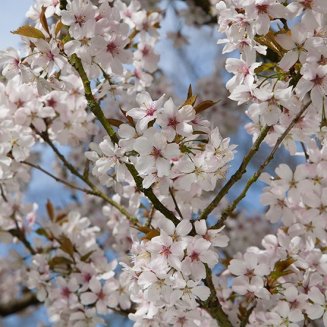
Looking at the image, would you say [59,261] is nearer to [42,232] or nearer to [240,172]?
[42,232]

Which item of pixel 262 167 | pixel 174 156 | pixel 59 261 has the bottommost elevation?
pixel 59 261

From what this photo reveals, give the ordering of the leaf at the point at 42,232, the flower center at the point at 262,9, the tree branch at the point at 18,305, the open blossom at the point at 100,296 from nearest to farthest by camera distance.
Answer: the flower center at the point at 262,9 < the open blossom at the point at 100,296 < the leaf at the point at 42,232 < the tree branch at the point at 18,305

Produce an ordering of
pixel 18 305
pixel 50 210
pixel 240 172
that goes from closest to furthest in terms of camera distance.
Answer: pixel 240 172, pixel 50 210, pixel 18 305

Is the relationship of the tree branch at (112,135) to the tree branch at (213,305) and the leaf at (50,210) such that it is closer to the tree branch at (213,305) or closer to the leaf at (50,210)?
the tree branch at (213,305)

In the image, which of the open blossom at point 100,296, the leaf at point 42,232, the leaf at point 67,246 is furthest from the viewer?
the leaf at point 42,232

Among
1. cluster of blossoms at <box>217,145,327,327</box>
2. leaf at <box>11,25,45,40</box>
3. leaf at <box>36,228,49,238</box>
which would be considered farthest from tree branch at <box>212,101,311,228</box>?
leaf at <box>36,228,49,238</box>

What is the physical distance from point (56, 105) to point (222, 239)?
1136 mm

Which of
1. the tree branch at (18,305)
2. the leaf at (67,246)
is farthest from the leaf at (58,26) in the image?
the tree branch at (18,305)

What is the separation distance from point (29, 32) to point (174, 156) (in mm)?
620

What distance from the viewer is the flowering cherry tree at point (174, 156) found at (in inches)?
66.0

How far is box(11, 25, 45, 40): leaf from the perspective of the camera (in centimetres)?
185

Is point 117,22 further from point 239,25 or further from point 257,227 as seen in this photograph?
point 257,227

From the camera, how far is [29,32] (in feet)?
6.14

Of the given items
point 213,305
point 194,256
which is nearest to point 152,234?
point 194,256
